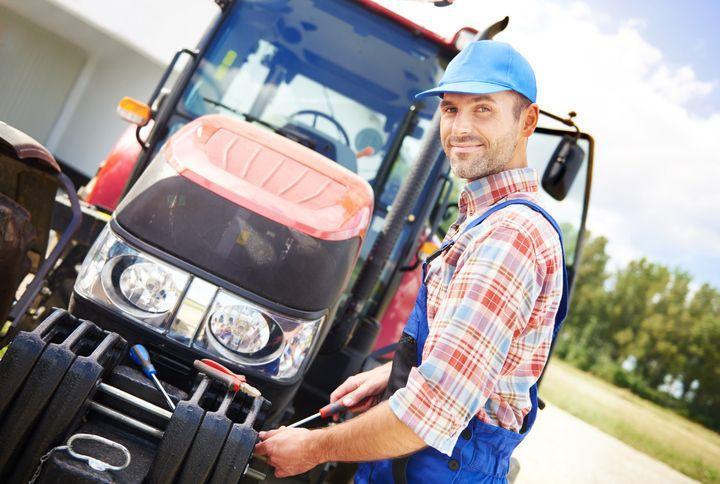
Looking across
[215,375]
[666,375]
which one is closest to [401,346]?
[215,375]

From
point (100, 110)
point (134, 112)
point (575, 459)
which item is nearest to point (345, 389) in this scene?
point (134, 112)

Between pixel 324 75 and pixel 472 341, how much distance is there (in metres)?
2.81

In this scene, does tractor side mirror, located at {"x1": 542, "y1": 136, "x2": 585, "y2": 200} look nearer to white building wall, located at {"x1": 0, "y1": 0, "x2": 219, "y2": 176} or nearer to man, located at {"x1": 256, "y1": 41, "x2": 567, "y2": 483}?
man, located at {"x1": 256, "y1": 41, "x2": 567, "y2": 483}

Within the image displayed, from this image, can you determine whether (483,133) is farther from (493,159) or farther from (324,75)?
(324,75)

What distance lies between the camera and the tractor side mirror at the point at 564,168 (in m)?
3.59

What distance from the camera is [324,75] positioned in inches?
151

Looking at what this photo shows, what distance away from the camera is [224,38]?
3785mm

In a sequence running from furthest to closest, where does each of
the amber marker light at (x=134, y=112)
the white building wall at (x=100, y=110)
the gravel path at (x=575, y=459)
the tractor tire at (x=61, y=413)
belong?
the white building wall at (x=100, y=110), the gravel path at (x=575, y=459), the amber marker light at (x=134, y=112), the tractor tire at (x=61, y=413)

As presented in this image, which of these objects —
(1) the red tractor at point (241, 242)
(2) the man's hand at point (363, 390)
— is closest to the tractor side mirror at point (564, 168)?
(1) the red tractor at point (241, 242)

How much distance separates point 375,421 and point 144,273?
3.27ft

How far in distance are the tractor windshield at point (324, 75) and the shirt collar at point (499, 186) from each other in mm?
1971

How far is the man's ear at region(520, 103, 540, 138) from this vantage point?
1758mm

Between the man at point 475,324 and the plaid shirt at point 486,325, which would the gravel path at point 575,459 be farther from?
the plaid shirt at point 486,325

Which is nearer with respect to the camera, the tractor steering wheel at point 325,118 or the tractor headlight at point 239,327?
the tractor headlight at point 239,327
